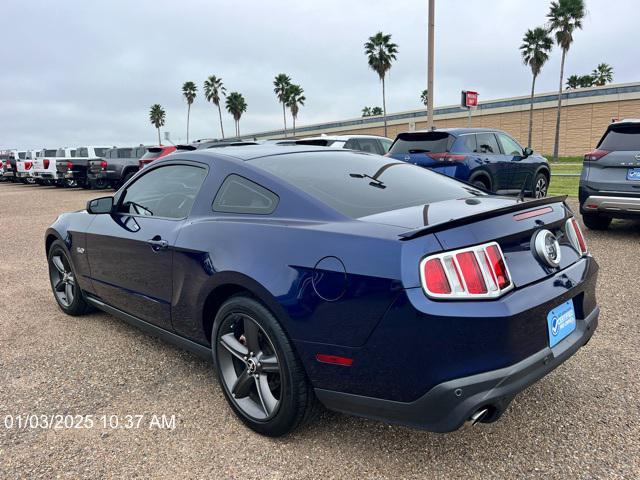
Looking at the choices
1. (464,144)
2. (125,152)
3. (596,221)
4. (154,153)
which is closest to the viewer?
(596,221)

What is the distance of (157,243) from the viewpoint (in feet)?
10.2

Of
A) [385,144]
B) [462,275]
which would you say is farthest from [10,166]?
[462,275]

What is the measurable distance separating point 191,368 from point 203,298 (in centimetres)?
84

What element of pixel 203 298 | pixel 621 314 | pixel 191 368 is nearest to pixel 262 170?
pixel 203 298

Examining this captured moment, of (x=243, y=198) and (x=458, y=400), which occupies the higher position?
(x=243, y=198)

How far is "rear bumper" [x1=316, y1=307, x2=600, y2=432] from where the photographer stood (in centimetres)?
192

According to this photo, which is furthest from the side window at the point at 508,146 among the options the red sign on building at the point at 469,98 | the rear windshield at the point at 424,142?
the red sign on building at the point at 469,98

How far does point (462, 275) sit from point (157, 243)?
193 centimetres

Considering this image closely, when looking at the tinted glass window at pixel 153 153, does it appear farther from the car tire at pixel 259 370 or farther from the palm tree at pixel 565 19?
the palm tree at pixel 565 19

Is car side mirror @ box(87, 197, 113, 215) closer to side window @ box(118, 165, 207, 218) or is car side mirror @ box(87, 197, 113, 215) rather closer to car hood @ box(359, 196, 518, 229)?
side window @ box(118, 165, 207, 218)

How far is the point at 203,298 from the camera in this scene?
2766mm

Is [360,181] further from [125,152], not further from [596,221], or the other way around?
[125,152]

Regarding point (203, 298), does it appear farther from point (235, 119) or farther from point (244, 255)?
point (235, 119)

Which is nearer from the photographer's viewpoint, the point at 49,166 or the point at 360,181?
the point at 360,181
